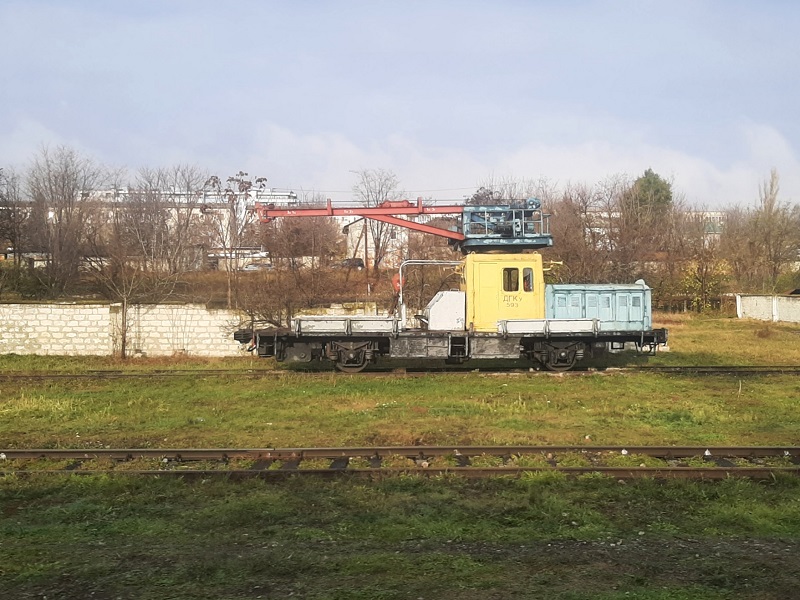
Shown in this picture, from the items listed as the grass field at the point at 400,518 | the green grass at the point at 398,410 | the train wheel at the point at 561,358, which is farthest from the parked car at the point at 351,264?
the grass field at the point at 400,518

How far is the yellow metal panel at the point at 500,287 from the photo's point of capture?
19125 mm

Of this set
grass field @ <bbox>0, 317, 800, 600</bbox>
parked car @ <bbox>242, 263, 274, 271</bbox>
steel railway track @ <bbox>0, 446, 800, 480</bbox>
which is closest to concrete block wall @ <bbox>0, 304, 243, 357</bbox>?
parked car @ <bbox>242, 263, 274, 271</bbox>

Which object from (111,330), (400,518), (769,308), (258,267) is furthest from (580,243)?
(400,518)

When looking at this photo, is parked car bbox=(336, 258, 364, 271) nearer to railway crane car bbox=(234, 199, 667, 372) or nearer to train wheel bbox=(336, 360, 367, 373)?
railway crane car bbox=(234, 199, 667, 372)

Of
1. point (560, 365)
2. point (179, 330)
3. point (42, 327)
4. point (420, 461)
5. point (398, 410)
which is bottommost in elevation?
point (420, 461)

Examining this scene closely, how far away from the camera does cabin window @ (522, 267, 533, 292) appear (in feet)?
63.2

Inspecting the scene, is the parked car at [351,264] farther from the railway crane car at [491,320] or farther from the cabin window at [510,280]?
the cabin window at [510,280]

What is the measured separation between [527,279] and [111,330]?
14.5m

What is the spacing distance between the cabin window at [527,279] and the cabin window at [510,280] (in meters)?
0.20

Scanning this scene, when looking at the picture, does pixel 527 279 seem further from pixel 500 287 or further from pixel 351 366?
pixel 351 366

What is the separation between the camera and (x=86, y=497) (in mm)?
7992

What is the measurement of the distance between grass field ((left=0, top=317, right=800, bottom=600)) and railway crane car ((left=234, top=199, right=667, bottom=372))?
4.36 m

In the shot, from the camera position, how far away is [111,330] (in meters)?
23.9

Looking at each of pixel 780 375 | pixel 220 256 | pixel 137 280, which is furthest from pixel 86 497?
pixel 220 256
